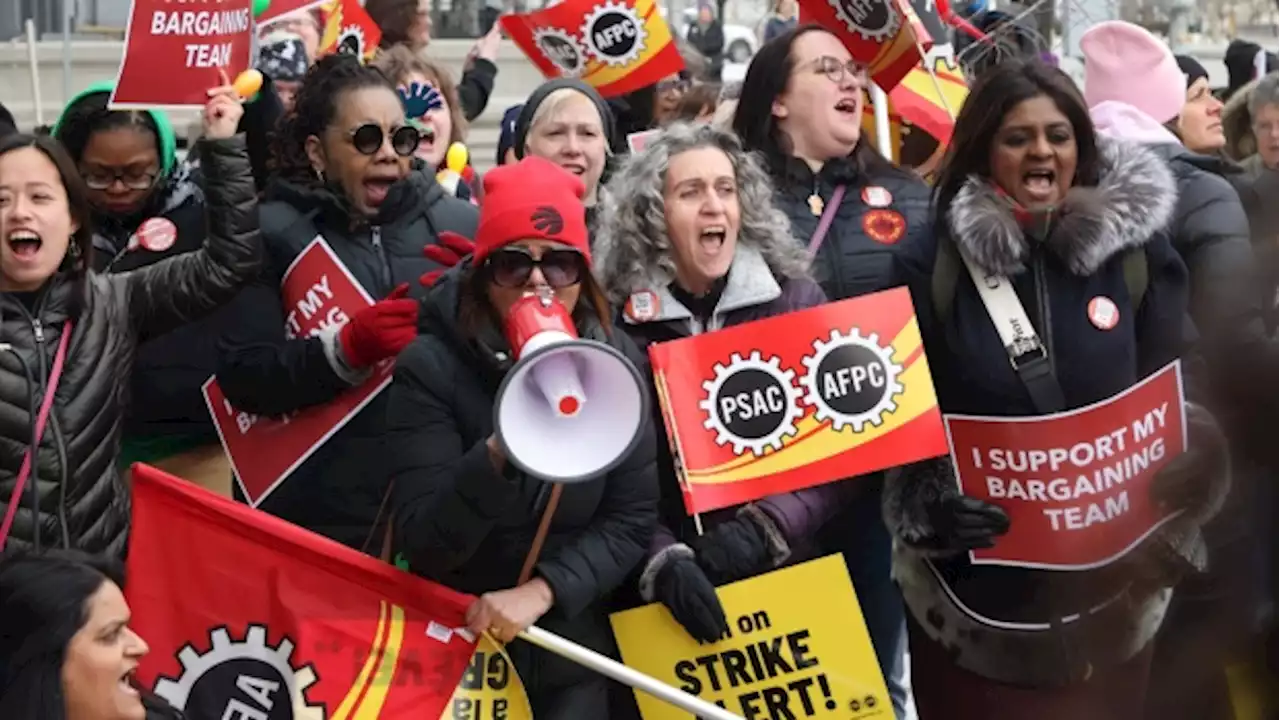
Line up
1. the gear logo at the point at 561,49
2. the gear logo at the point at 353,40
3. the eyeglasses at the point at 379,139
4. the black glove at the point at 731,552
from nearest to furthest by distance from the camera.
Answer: the black glove at the point at 731,552
the eyeglasses at the point at 379,139
the gear logo at the point at 353,40
the gear logo at the point at 561,49

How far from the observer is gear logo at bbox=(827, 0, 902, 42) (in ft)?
20.4

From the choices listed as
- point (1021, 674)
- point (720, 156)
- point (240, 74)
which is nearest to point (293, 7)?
point (240, 74)

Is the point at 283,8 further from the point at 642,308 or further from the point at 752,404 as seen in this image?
the point at 752,404

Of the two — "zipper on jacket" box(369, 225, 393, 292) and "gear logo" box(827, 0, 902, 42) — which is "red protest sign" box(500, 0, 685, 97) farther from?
"zipper on jacket" box(369, 225, 393, 292)

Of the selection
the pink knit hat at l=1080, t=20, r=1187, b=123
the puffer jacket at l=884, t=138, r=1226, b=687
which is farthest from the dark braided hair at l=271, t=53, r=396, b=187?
the pink knit hat at l=1080, t=20, r=1187, b=123

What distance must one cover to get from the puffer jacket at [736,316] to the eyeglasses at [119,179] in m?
1.38

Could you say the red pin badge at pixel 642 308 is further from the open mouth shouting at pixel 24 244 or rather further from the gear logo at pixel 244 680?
the open mouth shouting at pixel 24 244

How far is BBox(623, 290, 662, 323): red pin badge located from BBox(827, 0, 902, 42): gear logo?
5.49ft

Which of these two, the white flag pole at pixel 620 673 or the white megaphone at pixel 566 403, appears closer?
the white megaphone at pixel 566 403

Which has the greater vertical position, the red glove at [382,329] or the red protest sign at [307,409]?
the red glove at [382,329]

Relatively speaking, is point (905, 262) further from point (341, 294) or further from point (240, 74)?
point (240, 74)

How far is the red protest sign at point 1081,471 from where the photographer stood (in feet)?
15.5

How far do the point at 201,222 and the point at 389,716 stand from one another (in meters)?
1.83

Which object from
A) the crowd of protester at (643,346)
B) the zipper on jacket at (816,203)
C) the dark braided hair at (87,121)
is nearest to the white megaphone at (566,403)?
the crowd of protester at (643,346)
